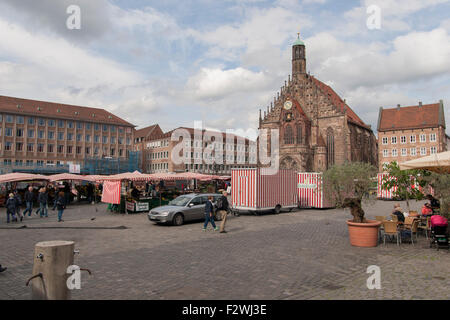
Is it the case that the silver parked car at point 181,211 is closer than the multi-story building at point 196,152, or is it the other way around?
the silver parked car at point 181,211

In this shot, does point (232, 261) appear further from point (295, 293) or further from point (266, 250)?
point (295, 293)

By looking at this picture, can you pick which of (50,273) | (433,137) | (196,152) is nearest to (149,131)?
(196,152)

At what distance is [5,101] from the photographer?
6712 centimetres

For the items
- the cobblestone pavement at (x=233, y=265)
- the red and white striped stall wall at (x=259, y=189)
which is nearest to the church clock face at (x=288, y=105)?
the red and white striped stall wall at (x=259, y=189)

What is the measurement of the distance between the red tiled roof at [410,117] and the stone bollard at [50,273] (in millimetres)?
63358

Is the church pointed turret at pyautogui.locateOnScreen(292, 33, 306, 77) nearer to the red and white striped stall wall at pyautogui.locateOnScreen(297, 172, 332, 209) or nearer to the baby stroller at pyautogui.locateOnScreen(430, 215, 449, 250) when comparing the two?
the red and white striped stall wall at pyautogui.locateOnScreen(297, 172, 332, 209)

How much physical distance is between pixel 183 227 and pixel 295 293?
368 inches

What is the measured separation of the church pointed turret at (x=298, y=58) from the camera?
63250 mm

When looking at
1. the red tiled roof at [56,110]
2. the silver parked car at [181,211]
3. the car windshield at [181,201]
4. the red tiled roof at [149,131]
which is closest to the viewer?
the silver parked car at [181,211]

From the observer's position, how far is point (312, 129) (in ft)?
190

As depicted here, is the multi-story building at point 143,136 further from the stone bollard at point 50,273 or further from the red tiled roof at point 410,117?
the stone bollard at point 50,273

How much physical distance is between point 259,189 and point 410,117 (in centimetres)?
5133

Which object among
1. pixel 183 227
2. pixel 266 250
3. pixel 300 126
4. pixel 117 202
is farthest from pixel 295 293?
pixel 300 126
